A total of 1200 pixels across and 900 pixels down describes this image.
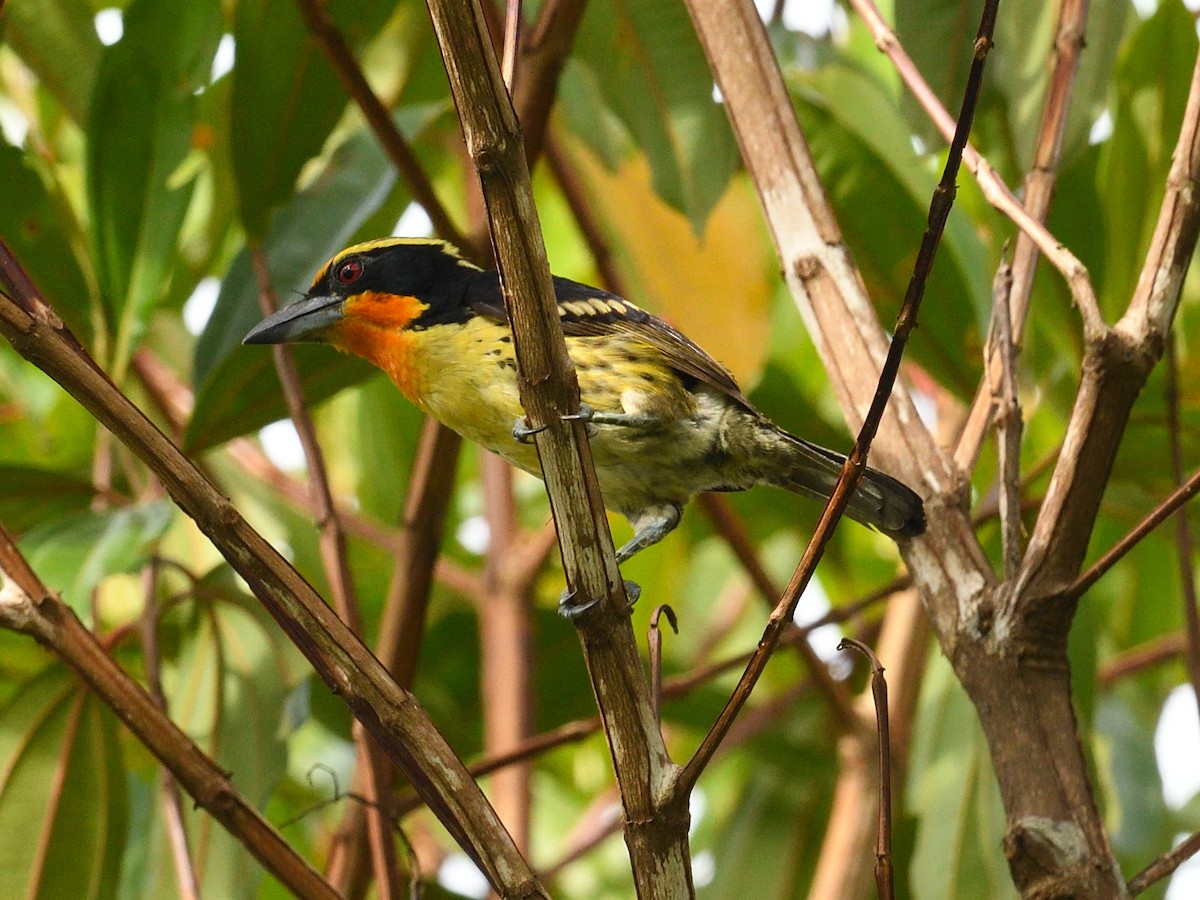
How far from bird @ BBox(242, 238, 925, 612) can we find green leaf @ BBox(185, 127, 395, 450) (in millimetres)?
82

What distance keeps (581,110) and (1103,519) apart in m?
1.70

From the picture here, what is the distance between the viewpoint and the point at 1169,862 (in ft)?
5.57

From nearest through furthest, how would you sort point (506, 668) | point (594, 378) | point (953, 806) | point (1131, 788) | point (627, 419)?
point (627, 419) → point (594, 378) → point (953, 806) → point (506, 668) → point (1131, 788)

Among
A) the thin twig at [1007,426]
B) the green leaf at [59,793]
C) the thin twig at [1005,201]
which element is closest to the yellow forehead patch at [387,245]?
the green leaf at [59,793]

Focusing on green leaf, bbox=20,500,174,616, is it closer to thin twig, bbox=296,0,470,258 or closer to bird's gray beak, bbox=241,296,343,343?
bird's gray beak, bbox=241,296,343,343

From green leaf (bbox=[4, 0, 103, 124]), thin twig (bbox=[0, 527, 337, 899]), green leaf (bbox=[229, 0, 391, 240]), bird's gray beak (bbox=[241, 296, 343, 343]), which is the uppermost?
green leaf (bbox=[4, 0, 103, 124])

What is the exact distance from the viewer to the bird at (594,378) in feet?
8.65

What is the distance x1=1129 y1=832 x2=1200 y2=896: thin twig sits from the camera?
66.5 inches

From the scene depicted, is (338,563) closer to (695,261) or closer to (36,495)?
(36,495)

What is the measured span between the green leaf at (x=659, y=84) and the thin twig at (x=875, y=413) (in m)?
1.70

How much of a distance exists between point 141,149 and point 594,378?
3.40 feet

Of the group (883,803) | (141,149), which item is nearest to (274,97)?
(141,149)

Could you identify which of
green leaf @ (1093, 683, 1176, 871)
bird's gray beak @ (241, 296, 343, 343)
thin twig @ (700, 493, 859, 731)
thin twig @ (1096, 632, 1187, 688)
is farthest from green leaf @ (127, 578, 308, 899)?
thin twig @ (1096, 632, 1187, 688)

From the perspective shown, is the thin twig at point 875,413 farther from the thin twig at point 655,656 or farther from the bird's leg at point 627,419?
the bird's leg at point 627,419
